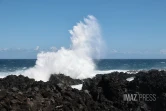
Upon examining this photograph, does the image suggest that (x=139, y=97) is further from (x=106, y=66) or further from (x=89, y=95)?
(x=106, y=66)

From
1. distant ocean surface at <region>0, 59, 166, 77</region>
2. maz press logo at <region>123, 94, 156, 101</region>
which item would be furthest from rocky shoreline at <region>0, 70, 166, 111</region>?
distant ocean surface at <region>0, 59, 166, 77</region>

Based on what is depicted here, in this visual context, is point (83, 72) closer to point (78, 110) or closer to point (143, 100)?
point (143, 100)

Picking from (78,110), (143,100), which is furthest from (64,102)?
(143,100)

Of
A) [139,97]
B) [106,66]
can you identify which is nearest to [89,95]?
[139,97]

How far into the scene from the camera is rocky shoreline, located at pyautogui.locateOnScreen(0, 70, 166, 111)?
13289 millimetres

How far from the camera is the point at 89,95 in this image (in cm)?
1597

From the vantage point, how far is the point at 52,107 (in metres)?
13.7

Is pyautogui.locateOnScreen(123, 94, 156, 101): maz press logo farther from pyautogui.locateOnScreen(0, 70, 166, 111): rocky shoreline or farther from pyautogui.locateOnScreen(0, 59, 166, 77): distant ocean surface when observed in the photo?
pyautogui.locateOnScreen(0, 59, 166, 77): distant ocean surface

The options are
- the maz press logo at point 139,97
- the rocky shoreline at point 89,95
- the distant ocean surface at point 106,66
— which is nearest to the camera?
the rocky shoreline at point 89,95

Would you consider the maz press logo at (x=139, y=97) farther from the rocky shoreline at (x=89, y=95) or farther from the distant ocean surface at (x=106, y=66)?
the distant ocean surface at (x=106, y=66)

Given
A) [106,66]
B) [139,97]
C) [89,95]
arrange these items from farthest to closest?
[106,66] < [139,97] < [89,95]

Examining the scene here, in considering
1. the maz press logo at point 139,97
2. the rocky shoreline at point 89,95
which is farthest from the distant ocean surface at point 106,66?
the maz press logo at point 139,97

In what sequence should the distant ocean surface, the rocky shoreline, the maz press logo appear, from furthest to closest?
the distant ocean surface
the maz press logo
the rocky shoreline

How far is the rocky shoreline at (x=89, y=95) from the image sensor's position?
13289 mm
